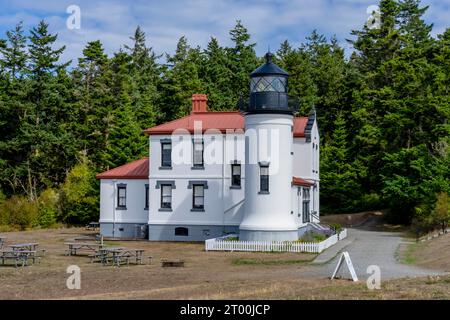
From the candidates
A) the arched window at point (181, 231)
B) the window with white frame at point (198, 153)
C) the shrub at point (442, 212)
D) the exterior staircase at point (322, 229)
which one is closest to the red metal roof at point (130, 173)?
the window with white frame at point (198, 153)

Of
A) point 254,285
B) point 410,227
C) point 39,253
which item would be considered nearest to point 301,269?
point 254,285

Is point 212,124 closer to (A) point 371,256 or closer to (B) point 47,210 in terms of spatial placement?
(A) point 371,256

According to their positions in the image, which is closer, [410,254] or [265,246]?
[410,254]

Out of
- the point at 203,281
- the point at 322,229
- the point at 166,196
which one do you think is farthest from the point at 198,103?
the point at 203,281

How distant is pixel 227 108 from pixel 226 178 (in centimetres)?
3952

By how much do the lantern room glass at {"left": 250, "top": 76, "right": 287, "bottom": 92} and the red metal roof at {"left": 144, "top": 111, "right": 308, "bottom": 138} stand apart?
5.50m

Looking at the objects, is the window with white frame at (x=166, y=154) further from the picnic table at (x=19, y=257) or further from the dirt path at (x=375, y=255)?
the picnic table at (x=19, y=257)

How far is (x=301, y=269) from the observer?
26.6 metres

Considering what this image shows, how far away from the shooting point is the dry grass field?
18.1 metres

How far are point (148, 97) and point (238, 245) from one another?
43.6 meters

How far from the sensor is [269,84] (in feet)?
117

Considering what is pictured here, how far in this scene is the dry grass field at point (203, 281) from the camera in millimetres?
18125

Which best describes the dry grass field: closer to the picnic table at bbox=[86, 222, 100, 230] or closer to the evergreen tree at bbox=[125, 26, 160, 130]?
the picnic table at bbox=[86, 222, 100, 230]
